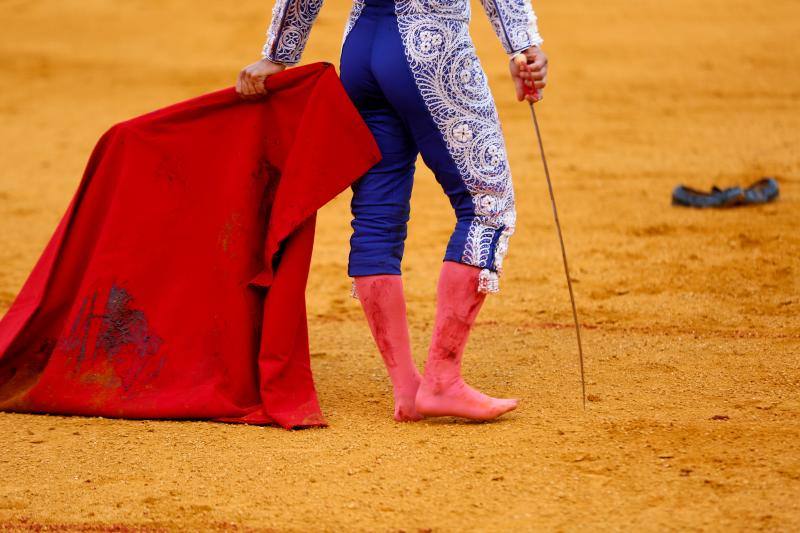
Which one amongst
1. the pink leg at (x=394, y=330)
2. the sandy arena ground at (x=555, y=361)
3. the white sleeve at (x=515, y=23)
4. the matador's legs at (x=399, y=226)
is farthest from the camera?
the pink leg at (x=394, y=330)

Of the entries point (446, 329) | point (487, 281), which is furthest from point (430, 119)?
point (446, 329)

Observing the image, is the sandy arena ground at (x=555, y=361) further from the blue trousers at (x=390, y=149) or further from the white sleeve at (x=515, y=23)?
the white sleeve at (x=515, y=23)

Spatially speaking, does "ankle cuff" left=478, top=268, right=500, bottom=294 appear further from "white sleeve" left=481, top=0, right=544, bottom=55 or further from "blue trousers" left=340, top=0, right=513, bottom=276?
"white sleeve" left=481, top=0, right=544, bottom=55

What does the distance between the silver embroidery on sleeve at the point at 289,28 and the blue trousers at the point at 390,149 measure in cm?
20

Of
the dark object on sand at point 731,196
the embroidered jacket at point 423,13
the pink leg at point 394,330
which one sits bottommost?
the pink leg at point 394,330

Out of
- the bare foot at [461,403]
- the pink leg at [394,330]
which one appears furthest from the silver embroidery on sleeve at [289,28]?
the bare foot at [461,403]

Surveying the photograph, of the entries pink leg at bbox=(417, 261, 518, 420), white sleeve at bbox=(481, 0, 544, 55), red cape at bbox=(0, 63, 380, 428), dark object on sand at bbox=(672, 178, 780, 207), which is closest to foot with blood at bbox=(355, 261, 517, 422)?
pink leg at bbox=(417, 261, 518, 420)

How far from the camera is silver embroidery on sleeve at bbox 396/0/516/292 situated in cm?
351

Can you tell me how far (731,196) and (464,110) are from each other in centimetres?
412

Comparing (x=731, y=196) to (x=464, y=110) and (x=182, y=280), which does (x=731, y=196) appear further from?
(x=182, y=280)

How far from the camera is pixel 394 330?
3.70 metres

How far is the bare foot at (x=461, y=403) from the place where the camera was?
11.9 ft

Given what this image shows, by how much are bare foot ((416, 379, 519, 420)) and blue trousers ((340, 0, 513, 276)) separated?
1.22 ft

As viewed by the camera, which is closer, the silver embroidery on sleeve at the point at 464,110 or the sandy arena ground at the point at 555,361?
the sandy arena ground at the point at 555,361
